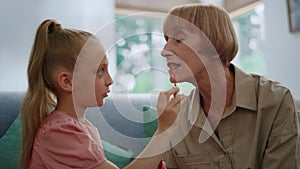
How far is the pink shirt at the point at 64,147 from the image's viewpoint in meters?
0.76

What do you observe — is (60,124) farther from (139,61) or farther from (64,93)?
(139,61)

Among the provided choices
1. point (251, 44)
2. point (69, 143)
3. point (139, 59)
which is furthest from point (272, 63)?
point (69, 143)

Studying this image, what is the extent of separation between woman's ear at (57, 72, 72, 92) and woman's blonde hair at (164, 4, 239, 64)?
0.40 meters

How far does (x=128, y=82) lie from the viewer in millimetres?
828

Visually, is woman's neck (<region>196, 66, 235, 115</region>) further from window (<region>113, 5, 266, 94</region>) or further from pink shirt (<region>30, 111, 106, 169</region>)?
pink shirt (<region>30, 111, 106, 169</region>)

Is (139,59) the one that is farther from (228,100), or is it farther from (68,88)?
(228,100)

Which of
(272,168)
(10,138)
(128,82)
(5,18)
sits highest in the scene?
(5,18)

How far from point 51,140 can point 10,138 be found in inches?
24.6

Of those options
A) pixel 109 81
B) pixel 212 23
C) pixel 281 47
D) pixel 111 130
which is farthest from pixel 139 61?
pixel 281 47

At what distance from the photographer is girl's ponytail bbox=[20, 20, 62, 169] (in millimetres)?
846

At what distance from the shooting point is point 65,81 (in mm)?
853

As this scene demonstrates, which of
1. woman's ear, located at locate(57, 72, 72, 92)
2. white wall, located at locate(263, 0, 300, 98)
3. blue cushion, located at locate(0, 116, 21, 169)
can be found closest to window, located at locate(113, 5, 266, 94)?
woman's ear, located at locate(57, 72, 72, 92)

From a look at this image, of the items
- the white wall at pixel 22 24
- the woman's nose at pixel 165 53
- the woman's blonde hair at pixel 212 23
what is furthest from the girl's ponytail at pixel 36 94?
the white wall at pixel 22 24

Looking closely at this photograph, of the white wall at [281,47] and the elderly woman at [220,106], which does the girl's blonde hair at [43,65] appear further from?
the white wall at [281,47]
